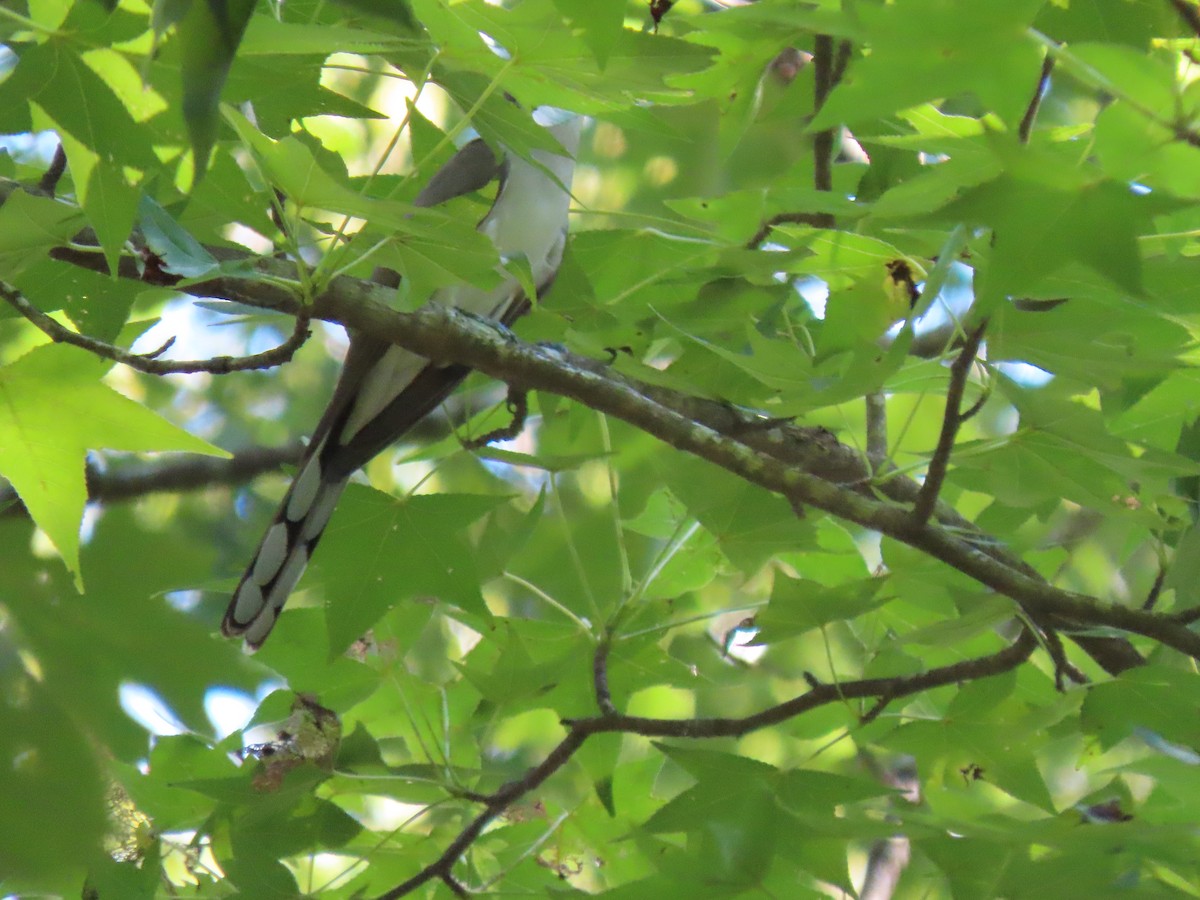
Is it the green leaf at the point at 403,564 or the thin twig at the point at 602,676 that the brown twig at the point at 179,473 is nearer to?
the green leaf at the point at 403,564

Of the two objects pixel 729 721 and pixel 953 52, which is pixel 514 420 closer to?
pixel 729 721

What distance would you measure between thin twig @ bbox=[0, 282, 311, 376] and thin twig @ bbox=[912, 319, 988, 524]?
0.82 m

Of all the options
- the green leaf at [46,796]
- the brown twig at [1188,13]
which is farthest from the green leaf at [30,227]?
the brown twig at [1188,13]

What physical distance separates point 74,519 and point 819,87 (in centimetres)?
138

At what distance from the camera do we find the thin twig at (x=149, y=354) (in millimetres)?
1456

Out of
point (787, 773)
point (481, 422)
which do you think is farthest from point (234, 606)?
point (787, 773)

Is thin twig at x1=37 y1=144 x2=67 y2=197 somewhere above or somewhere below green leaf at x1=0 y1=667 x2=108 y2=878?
below

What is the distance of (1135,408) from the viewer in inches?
76.7

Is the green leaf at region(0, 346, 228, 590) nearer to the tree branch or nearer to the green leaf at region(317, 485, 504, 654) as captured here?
the tree branch

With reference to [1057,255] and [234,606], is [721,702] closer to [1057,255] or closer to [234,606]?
[234,606]

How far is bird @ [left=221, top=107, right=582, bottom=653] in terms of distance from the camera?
247cm

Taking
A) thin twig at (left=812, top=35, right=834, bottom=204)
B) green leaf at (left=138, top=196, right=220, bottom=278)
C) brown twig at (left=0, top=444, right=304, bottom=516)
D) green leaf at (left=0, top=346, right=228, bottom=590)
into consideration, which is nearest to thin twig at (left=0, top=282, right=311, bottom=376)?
green leaf at (left=0, top=346, right=228, bottom=590)

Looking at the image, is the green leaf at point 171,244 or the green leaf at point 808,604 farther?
the green leaf at point 808,604

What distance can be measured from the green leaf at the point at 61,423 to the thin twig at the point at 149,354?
22mm
